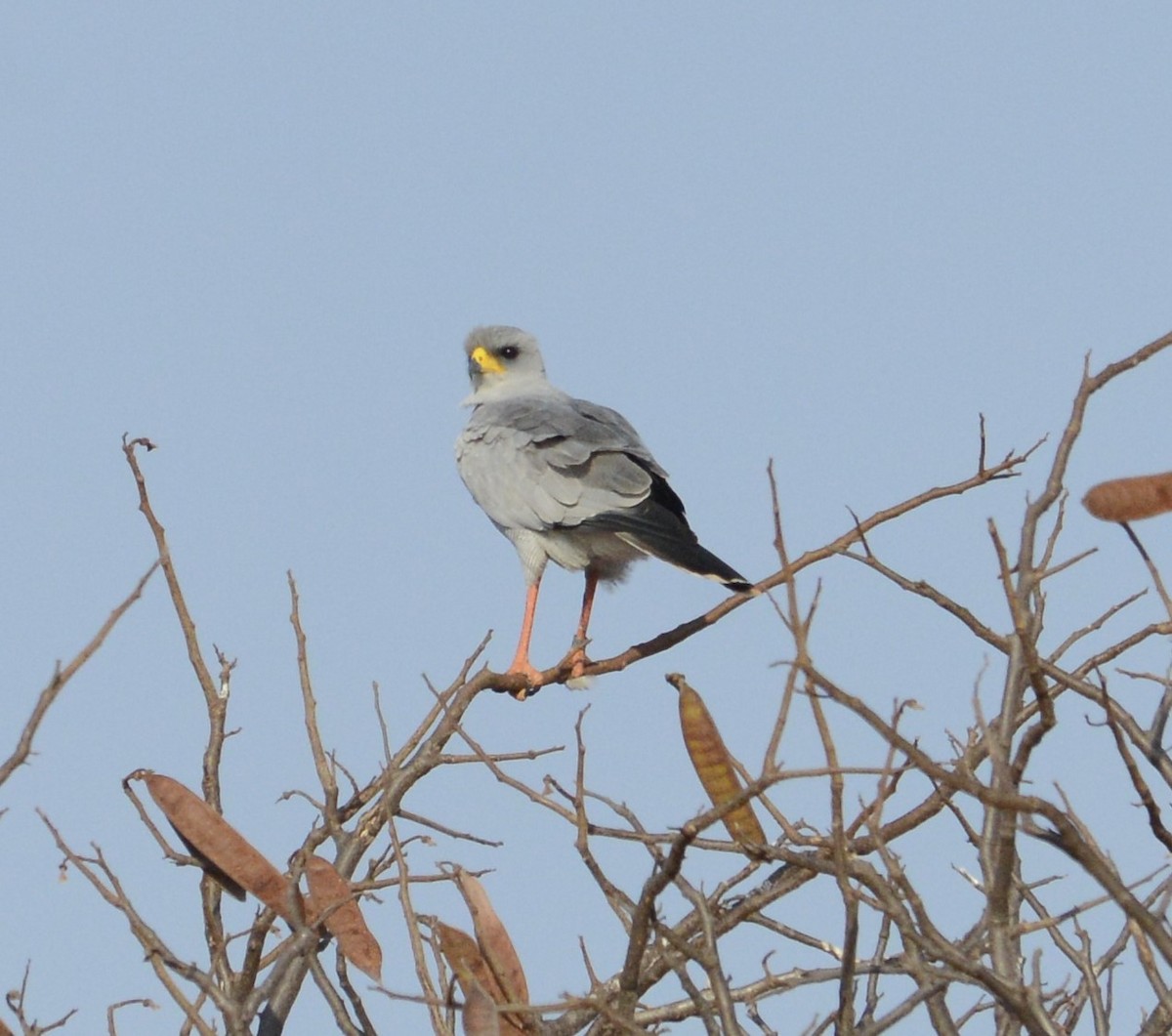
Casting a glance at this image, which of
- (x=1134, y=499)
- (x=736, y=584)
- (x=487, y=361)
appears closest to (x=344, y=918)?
(x=1134, y=499)

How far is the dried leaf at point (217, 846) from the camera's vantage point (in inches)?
137

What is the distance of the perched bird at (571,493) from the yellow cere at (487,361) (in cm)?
86

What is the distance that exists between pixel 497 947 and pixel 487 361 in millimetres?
4912

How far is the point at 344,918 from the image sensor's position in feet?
11.3

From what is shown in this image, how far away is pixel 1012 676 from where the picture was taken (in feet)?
8.53

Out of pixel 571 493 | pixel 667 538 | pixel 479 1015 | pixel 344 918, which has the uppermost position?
pixel 571 493

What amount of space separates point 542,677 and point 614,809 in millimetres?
2968

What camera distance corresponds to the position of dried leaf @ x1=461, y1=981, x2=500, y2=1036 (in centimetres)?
306

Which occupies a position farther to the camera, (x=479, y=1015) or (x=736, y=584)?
(x=736, y=584)

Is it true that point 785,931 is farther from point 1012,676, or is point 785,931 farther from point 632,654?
point 632,654

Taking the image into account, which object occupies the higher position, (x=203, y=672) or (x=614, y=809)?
(x=203, y=672)

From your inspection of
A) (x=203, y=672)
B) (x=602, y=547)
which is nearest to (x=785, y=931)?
(x=203, y=672)

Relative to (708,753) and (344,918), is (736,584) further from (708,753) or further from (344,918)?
(344,918)

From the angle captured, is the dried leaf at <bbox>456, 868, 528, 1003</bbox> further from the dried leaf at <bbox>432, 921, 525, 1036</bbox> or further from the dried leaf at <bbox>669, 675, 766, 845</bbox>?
the dried leaf at <bbox>669, 675, 766, 845</bbox>
